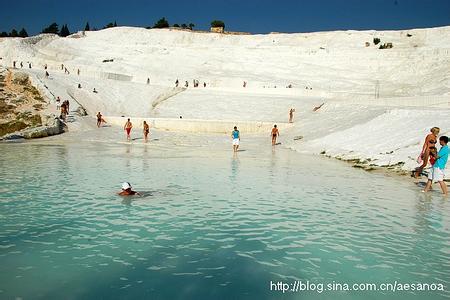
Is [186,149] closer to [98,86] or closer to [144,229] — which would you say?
[144,229]

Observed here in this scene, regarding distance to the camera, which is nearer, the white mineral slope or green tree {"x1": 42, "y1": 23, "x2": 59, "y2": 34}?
the white mineral slope

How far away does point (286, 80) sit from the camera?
58094 millimetres

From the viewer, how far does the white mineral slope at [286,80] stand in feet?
72.4

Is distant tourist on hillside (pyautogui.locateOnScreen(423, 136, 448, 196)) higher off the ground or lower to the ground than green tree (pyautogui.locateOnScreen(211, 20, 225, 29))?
lower

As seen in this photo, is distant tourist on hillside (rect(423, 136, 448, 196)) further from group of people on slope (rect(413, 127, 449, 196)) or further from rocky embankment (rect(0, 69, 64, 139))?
rocky embankment (rect(0, 69, 64, 139))

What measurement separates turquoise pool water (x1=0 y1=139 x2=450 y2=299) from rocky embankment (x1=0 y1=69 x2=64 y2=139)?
1287 centimetres

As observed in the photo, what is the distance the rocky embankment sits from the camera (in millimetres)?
26250

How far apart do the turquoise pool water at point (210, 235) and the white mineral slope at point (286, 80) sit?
631cm

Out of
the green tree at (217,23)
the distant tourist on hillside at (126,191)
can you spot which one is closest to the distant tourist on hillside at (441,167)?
the distant tourist on hillside at (126,191)

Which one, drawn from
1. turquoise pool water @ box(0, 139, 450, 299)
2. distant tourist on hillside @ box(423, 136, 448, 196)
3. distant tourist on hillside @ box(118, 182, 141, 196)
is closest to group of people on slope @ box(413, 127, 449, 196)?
distant tourist on hillside @ box(423, 136, 448, 196)

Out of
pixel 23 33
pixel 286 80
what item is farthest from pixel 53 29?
pixel 286 80

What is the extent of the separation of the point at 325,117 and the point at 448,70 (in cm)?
2828

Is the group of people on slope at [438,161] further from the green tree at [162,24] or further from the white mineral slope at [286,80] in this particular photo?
the green tree at [162,24]

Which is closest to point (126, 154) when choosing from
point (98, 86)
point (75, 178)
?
point (75, 178)
